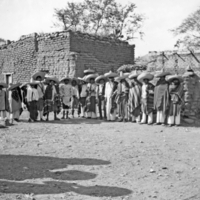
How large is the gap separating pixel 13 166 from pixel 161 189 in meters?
2.46

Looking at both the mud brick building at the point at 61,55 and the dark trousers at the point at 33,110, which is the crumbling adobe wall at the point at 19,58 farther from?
the dark trousers at the point at 33,110

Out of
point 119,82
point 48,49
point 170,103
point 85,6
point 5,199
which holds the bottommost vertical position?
point 5,199

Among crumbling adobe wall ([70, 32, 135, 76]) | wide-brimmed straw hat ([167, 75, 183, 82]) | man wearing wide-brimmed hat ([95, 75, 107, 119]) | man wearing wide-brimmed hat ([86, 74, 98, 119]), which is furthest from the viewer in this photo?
crumbling adobe wall ([70, 32, 135, 76])

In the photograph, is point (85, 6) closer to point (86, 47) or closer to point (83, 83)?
point (86, 47)

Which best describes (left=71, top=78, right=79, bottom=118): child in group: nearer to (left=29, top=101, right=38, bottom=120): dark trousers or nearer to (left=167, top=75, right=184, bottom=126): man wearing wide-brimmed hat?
(left=29, top=101, right=38, bottom=120): dark trousers

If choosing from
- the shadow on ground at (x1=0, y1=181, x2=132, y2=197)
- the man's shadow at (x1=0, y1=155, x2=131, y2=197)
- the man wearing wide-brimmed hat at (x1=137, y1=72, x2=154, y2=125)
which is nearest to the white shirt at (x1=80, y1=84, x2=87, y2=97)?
the man wearing wide-brimmed hat at (x1=137, y1=72, x2=154, y2=125)

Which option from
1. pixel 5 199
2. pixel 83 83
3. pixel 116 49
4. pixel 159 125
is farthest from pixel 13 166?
pixel 116 49

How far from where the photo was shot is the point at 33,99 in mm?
9945

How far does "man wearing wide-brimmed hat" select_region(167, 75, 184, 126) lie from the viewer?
9.02m

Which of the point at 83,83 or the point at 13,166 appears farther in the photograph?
the point at 83,83

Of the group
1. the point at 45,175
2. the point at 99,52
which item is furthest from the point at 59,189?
the point at 99,52

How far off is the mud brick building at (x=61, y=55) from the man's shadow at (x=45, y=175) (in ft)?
26.9

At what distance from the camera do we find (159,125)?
9227 millimetres

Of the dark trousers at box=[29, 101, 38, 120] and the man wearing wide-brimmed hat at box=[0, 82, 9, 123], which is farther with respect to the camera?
the dark trousers at box=[29, 101, 38, 120]
